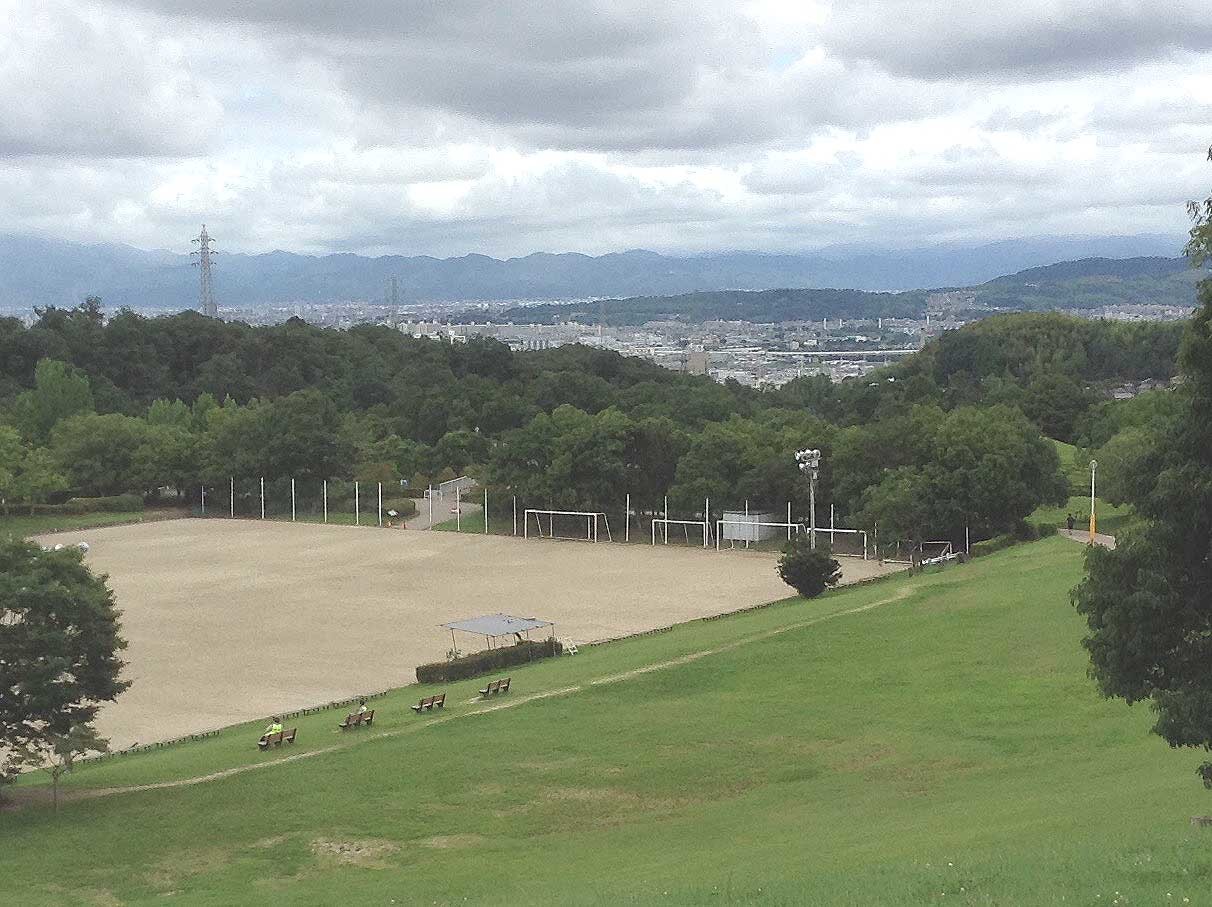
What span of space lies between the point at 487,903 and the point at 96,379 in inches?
3964

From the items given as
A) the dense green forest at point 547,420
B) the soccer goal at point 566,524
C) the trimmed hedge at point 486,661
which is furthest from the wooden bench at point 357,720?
the soccer goal at point 566,524

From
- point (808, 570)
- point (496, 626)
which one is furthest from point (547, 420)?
point (496, 626)

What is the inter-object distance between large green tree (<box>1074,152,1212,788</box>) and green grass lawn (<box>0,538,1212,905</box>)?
43.1 inches

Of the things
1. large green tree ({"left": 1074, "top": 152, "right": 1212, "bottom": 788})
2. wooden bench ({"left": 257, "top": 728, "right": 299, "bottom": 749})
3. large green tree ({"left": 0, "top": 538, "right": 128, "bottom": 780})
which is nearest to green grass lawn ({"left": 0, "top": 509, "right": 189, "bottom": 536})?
wooden bench ({"left": 257, "top": 728, "right": 299, "bottom": 749})

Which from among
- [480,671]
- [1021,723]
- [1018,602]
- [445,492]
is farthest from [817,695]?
[445,492]

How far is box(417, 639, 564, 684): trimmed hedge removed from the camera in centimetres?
2959

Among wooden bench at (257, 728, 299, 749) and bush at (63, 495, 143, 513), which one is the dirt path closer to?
wooden bench at (257, 728, 299, 749)

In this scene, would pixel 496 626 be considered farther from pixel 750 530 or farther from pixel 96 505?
pixel 96 505

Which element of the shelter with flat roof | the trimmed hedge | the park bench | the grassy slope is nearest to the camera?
the park bench

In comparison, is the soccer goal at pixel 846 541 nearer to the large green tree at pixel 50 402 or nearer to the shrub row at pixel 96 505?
the shrub row at pixel 96 505

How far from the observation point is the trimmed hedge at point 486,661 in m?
29.6

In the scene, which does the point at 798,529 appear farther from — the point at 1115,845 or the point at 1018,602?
the point at 1115,845

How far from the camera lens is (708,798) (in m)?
17.7

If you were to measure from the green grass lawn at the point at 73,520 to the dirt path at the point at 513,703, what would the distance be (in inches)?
1789
